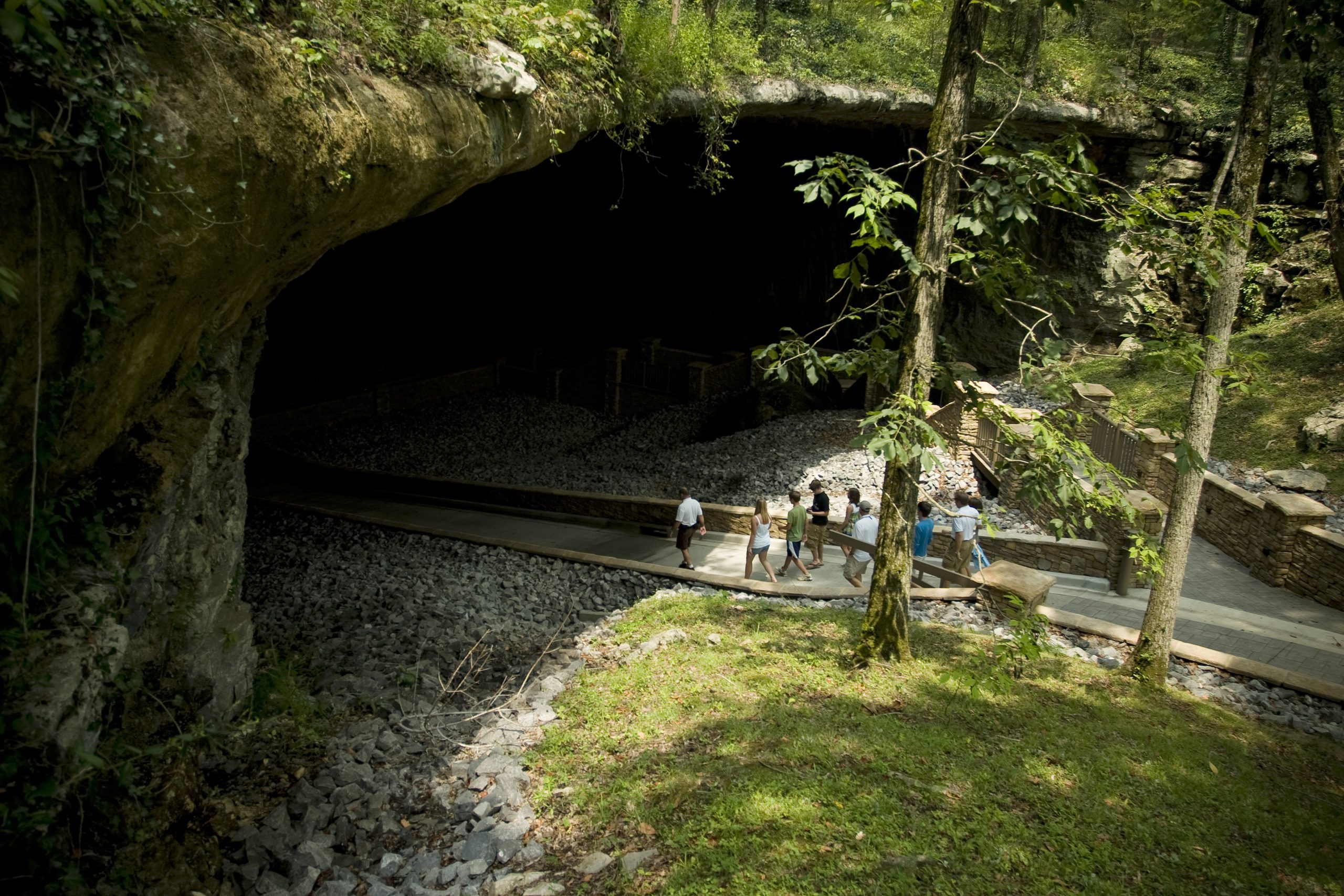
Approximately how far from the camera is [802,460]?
16391 mm

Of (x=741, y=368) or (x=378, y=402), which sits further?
(x=741, y=368)

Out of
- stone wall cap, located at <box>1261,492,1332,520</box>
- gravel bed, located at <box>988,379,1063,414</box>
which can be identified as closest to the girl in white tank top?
stone wall cap, located at <box>1261,492,1332,520</box>

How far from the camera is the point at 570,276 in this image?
2773 cm

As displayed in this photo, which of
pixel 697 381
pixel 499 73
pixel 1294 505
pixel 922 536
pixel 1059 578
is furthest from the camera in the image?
pixel 697 381

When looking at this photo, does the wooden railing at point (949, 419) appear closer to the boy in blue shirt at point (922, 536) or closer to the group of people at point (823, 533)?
the group of people at point (823, 533)

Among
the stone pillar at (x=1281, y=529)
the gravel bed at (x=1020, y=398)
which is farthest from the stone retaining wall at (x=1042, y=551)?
the gravel bed at (x=1020, y=398)

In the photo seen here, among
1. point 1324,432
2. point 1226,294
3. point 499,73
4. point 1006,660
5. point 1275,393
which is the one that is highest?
point 499,73

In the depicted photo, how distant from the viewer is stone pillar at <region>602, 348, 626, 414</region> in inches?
920

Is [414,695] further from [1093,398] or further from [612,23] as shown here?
[1093,398]

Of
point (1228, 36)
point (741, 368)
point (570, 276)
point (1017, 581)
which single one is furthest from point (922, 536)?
point (570, 276)

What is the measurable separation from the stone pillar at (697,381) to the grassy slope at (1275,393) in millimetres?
9339

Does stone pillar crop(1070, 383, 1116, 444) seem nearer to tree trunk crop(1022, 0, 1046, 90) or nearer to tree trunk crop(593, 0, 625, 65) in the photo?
tree trunk crop(1022, 0, 1046, 90)

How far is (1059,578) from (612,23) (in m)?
9.04

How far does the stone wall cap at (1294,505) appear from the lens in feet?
33.3
